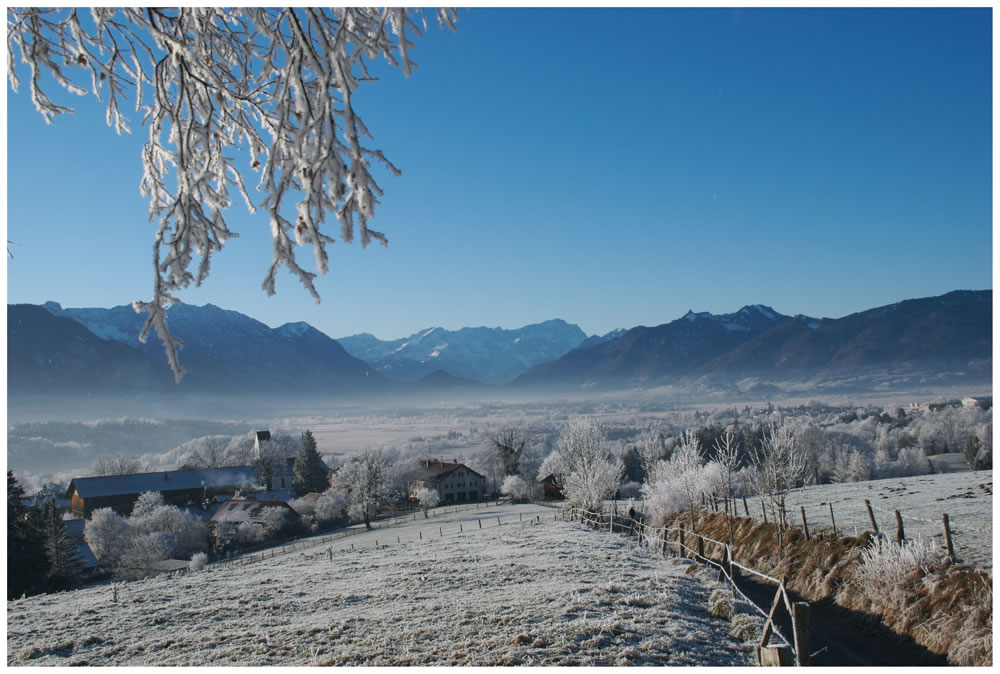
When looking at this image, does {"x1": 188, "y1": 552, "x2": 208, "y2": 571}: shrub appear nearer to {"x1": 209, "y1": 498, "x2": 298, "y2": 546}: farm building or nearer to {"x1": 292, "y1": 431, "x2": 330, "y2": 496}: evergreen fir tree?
{"x1": 209, "y1": 498, "x2": 298, "y2": 546}: farm building

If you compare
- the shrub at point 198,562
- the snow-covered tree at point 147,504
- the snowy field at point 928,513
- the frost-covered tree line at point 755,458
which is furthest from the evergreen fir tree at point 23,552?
the snowy field at point 928,513

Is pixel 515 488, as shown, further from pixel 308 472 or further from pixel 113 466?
pixel 113 466

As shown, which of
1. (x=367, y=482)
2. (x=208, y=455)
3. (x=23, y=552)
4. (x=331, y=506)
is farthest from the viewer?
A: (x=208, y=455)

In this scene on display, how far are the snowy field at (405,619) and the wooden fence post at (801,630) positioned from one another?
1.08 meters

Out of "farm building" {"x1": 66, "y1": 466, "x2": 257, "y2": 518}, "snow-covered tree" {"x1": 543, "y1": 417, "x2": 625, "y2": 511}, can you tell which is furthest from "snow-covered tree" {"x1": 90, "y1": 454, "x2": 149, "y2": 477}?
"snow-covered tree" {"x1": 543, "y1": 417, "x2": 625, "y2": 511}

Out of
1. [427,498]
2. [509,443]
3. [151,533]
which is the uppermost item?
[509,443]

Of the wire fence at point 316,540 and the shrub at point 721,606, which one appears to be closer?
the shrub at point 721,606

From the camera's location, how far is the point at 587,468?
4606 cm

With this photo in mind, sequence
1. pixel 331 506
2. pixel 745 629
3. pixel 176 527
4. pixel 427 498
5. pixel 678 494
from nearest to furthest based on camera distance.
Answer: pixel 745 629, pixel 678 494, pixel 176 527, pixel 331 506, pixel 427 498

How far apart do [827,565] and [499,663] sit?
1413 centimetres

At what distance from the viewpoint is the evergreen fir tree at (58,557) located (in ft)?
94.1

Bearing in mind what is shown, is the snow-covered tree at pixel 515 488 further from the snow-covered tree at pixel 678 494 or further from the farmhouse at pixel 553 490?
the snow-covered tree at pixel 678 494

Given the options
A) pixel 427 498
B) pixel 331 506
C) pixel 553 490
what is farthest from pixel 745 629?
pixel 427 498

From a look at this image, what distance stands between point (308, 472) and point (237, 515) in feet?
73.4
